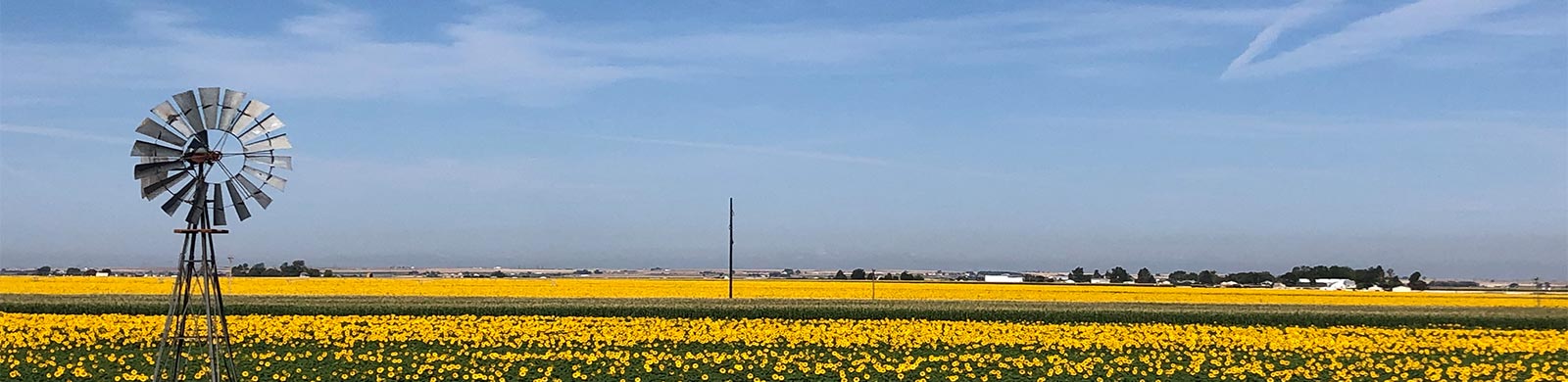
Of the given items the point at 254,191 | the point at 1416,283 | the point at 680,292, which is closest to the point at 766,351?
the point at 254,191

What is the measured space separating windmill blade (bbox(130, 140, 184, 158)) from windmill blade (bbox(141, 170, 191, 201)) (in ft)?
0.71

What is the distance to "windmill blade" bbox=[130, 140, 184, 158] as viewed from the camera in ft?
47.5

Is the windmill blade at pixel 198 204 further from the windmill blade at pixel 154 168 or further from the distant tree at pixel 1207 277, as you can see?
the distant tree at pixel 1207 277


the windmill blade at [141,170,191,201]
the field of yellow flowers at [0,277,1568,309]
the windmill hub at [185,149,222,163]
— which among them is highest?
the windmill hub at [185,149,222,163]

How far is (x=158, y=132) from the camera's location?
14477 millimetres

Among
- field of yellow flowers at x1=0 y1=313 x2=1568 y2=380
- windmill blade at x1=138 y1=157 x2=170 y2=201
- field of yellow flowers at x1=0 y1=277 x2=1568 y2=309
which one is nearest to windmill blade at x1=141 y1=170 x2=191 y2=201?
windmill blade at x1=138 y1=157 x2=170 y2=201

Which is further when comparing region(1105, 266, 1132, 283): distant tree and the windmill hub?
region(1105, 266, 1132, 283): distant tree

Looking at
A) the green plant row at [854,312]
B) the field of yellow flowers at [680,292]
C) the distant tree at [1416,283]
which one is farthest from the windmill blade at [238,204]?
the distant tree at [1416,283]

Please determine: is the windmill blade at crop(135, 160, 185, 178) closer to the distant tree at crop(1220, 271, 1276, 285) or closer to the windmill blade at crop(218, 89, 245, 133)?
the windmill blade at crop(218, 89, 245, 133)

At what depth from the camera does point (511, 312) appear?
3241cm

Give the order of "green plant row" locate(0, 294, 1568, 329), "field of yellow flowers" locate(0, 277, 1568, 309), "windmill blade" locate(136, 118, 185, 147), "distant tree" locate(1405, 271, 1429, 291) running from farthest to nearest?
"distant tree" locate(1405, 271, 1429, 291), "field of yellow flowers" locate(0, 277, 1568, 309), "green plant row" locate(0, 294, 1568, 329), "windmill blade" locate(136, 118, 185, 147)

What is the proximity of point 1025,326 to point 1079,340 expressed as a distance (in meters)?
4.57

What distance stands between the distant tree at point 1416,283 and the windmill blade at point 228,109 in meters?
90.4

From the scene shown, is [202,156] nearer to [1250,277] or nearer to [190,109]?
[190,109]
